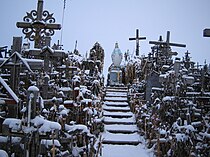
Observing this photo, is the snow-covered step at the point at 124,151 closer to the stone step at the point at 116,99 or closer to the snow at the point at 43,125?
the snow at the point at 43,125

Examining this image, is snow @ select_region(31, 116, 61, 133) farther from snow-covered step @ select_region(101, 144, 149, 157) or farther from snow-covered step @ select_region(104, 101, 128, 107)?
snow-covered step @ select_region(104, 101, 128, 107)

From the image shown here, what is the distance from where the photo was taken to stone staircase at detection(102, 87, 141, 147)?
30.8 feet

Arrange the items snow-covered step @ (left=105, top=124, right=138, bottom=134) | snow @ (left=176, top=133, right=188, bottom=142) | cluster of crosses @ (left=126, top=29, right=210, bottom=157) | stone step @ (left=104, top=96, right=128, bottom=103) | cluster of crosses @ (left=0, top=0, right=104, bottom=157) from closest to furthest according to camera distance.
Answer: cluster of crosses @ (left=0, top=0, right=104, bottom=157) → snow @ (left=176, top=133, right=188, bottom=142) → cluster of crosses @ (left=126, top=29, right=210, bottom=157) → snow-covered step @ (left=105, top=124, right=138, bottom=134) → stone step @ (left=104, top=96, right=128, bottom=103)

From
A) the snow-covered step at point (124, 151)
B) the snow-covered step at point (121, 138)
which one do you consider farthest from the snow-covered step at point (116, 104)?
the snow-covered step at point (124, 151)

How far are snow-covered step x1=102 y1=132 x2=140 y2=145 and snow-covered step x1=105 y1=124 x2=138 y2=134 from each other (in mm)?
200

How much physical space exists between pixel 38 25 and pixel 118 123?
14.8ft

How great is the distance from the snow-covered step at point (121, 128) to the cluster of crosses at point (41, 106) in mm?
506

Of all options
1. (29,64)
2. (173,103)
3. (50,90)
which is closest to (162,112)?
(173,103)

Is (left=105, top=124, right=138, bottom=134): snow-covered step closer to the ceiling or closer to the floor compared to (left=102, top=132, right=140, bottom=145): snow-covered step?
closer to the ceiling

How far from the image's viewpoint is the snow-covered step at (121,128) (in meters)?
10.3

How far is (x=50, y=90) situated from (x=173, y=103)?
3422 mm

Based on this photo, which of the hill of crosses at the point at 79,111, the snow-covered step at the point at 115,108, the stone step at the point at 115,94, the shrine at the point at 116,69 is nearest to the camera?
the hill of crosses at the point at 79,111

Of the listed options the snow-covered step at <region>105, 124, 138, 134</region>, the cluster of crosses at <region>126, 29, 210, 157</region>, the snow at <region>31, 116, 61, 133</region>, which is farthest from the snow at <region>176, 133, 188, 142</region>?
the snow-covered step at <region>105, 124, 138, 134</region>

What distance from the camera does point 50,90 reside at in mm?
7270
